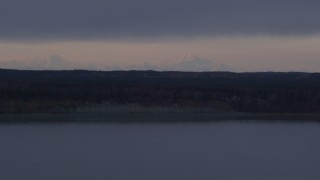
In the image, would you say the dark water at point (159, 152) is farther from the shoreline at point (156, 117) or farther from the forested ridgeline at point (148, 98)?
the forested ridgeline at point (148, 98)

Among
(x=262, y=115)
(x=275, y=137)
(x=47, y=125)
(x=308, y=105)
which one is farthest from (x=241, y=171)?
(x=308, y=105)

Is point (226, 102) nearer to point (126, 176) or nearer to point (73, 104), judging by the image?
point (73, 104)

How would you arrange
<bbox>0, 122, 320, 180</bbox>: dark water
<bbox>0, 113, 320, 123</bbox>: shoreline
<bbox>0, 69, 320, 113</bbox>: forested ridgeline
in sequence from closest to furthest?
<bbox>0, 122, 320, 180</bbox>: dark water → <bbox>0, 113, 320, 123</bbox>: shoreline → <bbox>0, 69, 320, 113</bbox>: forested ridgeline

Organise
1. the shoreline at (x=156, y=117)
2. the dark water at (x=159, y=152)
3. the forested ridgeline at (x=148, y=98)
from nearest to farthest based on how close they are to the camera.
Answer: the dark water at (x=159, y=152) < the shoreline at (x=156, y=117) < the forested ridgeline at (x=148, y=98)

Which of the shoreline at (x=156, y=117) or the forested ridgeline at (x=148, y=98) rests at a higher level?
the forested ridgeline at (x=148, y=98)

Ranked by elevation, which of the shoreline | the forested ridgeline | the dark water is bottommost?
the dark water

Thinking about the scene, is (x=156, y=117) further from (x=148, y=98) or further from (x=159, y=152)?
(x=159, y=152)

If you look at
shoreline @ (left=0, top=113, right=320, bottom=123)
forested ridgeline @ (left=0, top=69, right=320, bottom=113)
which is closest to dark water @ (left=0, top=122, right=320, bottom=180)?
shoreline @ (left=0, top=113, right=320, bottom=123)

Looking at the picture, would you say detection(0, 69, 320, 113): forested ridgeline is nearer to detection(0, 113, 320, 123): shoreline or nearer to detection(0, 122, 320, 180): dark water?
detection(0, 113, 320, 123): shoreline

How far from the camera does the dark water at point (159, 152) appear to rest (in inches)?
731

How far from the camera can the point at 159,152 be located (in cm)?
2308

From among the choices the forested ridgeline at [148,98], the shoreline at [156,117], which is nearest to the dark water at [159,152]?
the shoreline at [156,117]

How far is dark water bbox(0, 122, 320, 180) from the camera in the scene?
731 inches

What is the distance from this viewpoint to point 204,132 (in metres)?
30.3
